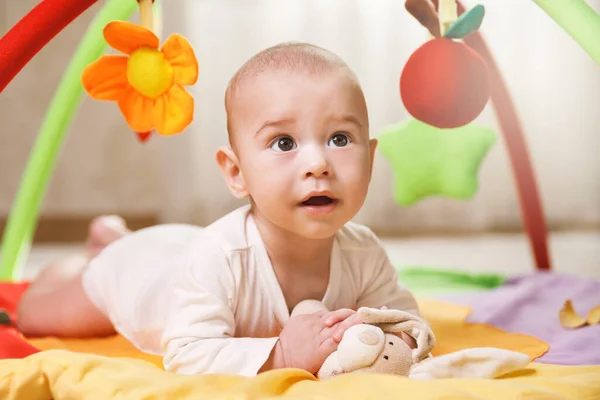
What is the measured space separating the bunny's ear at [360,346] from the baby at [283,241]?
0.01 metres

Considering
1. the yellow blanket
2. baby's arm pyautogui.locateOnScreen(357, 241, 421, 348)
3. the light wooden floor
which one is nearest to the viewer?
the yellow blanket

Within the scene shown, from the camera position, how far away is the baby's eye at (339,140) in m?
0.68

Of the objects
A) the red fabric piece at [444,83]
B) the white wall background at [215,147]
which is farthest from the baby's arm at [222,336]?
the white wall background at [215,147]

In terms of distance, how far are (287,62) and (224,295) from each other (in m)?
0.23

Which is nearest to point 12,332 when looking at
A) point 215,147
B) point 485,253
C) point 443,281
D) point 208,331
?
point 208,331

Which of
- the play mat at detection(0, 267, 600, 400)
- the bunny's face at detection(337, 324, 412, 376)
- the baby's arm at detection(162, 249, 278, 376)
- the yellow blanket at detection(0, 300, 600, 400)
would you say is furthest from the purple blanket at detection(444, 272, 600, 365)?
the baby's arm at detection(162, 249, 278, 376)

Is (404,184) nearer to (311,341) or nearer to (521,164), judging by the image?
(521,164)

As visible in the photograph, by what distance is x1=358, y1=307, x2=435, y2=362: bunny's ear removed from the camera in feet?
2.13

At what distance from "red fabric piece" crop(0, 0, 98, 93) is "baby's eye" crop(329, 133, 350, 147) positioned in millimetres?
284

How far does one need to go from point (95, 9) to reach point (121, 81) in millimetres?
1391

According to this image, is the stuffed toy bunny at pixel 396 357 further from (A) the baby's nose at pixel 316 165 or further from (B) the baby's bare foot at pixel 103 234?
(B) the baby's bare foot at pixel 103 234

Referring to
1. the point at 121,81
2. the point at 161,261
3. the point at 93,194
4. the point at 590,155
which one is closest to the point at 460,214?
the point at 590,155

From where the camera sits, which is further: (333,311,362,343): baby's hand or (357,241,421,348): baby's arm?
(357,241,421,348): baby's arm

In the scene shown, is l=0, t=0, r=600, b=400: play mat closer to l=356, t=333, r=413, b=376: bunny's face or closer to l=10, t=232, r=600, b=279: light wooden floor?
l=356, t=333, r=413, b=376: bunny's face
